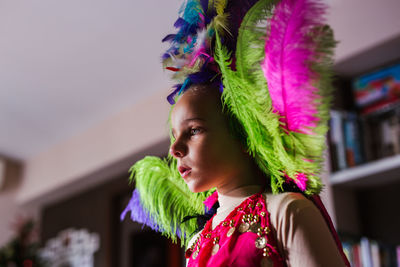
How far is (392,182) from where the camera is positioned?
2.02 m

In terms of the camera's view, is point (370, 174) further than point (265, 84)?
Yes

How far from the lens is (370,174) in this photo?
1852 mm

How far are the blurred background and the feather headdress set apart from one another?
71 cm

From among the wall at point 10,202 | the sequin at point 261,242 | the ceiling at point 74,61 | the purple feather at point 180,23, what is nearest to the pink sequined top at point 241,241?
the sequin at point 261,242

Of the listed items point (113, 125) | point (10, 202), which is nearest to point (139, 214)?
point (113, 125)

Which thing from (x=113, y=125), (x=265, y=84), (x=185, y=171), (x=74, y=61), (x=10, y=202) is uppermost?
(x=74, y=61)

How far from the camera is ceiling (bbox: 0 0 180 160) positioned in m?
2.29

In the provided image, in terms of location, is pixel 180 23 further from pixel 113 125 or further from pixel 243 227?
pixel 113 125

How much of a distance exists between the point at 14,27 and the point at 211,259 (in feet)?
6.88

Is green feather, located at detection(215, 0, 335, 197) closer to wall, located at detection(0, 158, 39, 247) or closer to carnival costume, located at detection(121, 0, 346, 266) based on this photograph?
carnival costume, located at detection(121, 0, 346, 266)

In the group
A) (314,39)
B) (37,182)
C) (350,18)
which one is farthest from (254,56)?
(37,182)

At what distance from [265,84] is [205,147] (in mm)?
137

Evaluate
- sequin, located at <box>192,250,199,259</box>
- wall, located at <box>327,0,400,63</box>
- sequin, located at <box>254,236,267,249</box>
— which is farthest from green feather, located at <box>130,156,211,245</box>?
wall, located at <box>327,0,400,63</box>

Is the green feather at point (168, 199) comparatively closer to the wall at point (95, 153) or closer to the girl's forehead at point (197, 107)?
the girl's forehead at point (197, 107)
